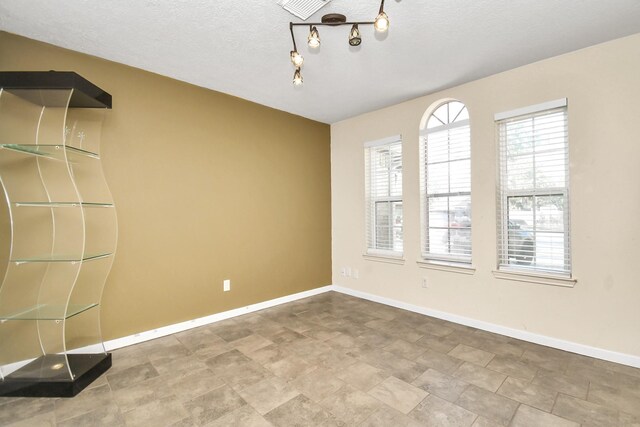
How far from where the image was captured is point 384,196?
4293mm

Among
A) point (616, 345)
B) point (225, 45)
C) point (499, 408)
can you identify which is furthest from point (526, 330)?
point (225, 45)

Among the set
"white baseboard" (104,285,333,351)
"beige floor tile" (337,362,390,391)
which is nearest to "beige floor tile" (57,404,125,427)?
"white baseboard" (104,285,333,351)

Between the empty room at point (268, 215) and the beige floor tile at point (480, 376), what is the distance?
0.05 feet

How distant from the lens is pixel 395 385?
2205 mm

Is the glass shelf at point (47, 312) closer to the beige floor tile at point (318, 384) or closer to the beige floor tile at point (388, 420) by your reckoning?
the beige floor tile at point (318, 384)

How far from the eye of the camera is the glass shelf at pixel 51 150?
84.3 inches

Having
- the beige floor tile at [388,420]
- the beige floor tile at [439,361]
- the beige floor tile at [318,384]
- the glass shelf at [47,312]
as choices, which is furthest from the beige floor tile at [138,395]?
the beige floor tile at [439,361]

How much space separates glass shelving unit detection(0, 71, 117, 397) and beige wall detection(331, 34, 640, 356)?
344cm

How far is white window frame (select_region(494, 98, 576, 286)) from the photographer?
2756mm

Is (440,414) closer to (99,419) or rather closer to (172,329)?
(99,419)

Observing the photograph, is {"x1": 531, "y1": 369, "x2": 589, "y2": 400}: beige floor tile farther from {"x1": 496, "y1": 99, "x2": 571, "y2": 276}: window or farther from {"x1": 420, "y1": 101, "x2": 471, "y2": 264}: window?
{"x1": 420, "y1": 101, "x2": 471, "y2": 264}: window

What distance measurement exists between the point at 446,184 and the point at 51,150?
380cm

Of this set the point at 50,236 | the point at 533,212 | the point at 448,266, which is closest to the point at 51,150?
the point at 50,236

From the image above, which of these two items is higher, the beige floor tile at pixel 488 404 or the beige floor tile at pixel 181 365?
the beige floor tile at pixel 181 365
